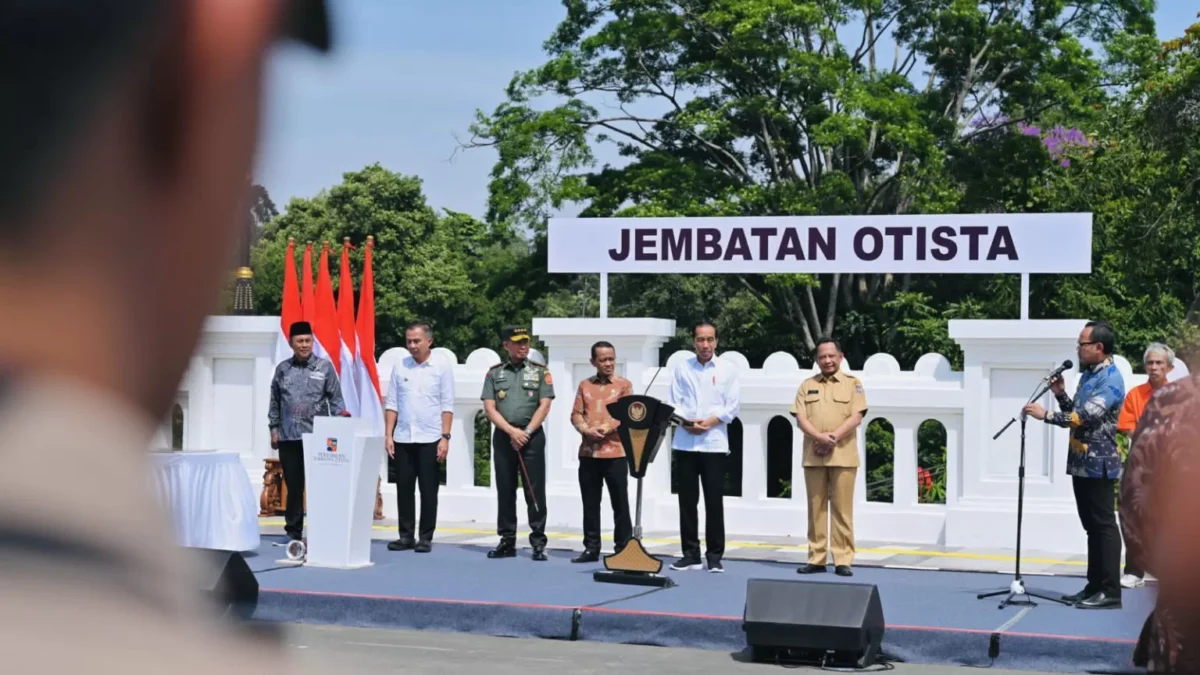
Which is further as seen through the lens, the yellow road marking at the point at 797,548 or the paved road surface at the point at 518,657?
the yellow road marking at the point at 797,548

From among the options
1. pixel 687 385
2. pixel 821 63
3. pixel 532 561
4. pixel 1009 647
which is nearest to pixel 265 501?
pixel 532 561

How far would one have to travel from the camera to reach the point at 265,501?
50.8ft

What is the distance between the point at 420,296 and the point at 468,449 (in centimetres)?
3141

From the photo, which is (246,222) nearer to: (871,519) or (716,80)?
(871,519)

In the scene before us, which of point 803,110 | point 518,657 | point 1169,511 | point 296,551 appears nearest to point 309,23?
point 1169,511

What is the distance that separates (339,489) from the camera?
12.1 metres

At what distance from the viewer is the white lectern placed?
39.5 ft

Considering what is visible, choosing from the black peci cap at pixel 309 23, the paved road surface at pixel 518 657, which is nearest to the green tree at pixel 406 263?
the paved road surface at pixel 518 657

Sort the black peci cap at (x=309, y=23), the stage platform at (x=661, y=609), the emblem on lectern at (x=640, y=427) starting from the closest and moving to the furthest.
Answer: the black peci cap at (x=309, y=23) < the stage platform at (x=661, y=609) < the emblem on lectern at (x=640, y=427)

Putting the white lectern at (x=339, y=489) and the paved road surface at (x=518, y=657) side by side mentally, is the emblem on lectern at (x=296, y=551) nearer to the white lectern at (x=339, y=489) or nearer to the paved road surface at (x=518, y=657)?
the white lectern at (x=339, y=489)

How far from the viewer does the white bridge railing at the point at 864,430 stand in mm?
13234

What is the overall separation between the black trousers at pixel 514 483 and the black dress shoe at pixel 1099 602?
173 inches

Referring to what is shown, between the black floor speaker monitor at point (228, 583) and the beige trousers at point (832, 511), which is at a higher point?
the black floor speaker monitor at point (228, 583)

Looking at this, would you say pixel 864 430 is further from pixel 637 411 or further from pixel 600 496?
pixel 637 411
